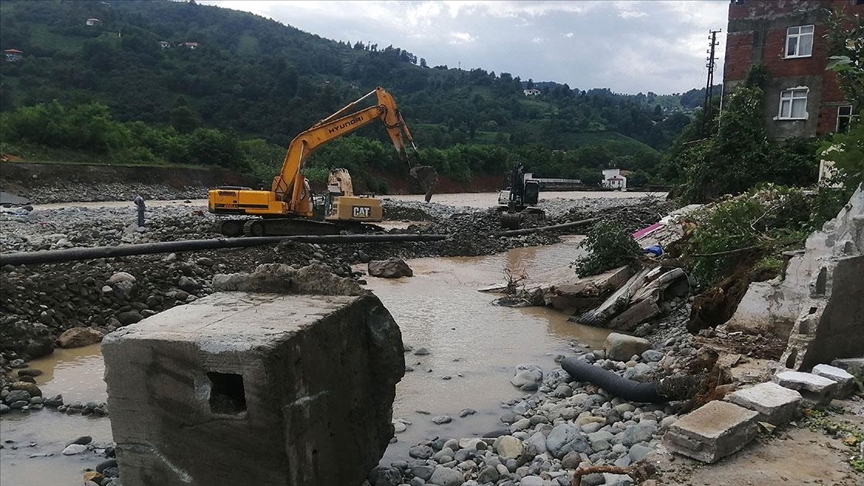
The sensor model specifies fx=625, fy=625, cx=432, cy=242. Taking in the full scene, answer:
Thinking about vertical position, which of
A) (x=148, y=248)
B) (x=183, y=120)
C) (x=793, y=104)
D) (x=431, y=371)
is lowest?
(x=431, y=371)

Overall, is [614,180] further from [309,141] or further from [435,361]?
[435,361]

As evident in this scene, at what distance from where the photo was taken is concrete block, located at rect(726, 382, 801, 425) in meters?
4.55

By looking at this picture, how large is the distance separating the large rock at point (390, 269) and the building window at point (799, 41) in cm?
1820

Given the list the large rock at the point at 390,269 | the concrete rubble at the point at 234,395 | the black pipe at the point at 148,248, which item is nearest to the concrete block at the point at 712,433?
the concrete rubble at the point at 234,395

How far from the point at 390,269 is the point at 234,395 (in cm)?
1083

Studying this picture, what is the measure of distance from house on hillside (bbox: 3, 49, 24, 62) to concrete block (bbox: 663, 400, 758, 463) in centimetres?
6475

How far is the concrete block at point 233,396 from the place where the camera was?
3.46m

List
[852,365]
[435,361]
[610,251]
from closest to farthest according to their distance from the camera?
[852,365], [435,361], [610,251]

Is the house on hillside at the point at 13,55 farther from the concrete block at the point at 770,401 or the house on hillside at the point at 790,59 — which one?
the concrete block at the point at 770,401

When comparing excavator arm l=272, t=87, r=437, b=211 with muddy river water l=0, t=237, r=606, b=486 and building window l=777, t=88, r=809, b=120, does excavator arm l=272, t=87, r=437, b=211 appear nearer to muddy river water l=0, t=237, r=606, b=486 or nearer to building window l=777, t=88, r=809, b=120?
muddy river water l=0, t=237, r=606, b=486

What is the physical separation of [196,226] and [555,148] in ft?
261

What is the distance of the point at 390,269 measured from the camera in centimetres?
1450

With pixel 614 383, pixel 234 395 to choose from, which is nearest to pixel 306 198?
pixel 614 383

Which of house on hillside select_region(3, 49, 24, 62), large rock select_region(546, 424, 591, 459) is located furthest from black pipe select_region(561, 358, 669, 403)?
house on hillside select_region(3, 49, 24, 62)
